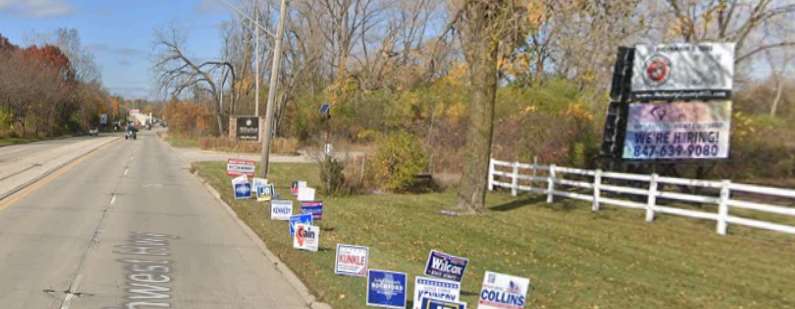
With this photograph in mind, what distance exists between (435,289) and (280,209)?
7.96 meters

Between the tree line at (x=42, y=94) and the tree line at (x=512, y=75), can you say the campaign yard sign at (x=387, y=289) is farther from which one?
the tree line at (x=42, y=94)

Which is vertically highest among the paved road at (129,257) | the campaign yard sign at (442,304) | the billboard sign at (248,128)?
the billboard sign at (248,128)

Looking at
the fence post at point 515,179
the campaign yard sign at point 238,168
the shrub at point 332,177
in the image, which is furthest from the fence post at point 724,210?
the campaign yard sign at point 238,168

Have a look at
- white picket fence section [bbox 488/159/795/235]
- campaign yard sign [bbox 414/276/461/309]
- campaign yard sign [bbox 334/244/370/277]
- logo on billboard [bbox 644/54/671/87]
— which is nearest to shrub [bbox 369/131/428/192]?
white picket fence section [bbox 488/159/795/235]

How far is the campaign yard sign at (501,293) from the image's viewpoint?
250 inches

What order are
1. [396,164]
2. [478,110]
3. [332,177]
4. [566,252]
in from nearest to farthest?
[566,252] → [478,110] → [332,177] → [396,164]

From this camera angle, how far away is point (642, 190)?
1734cm

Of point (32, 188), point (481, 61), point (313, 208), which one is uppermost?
point (481, 61)

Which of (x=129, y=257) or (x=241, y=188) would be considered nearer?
(x=129, y=257)

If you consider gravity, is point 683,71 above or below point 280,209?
above

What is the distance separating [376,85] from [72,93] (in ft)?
205

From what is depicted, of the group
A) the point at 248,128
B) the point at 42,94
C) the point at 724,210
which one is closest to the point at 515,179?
the point at 724,210

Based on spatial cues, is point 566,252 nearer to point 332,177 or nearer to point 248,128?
point 332,177

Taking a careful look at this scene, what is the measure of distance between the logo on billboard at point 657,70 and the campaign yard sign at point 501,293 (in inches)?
537
